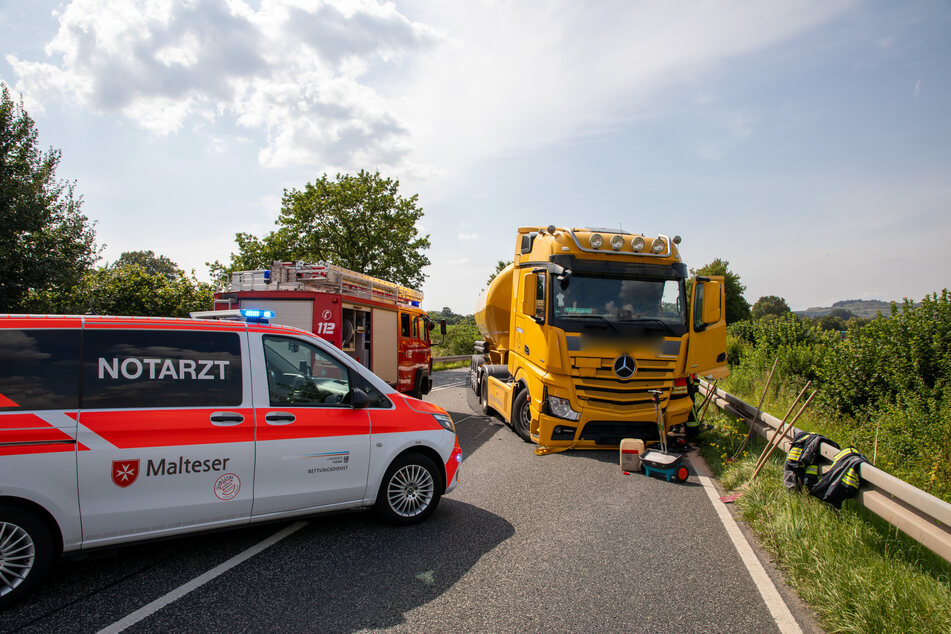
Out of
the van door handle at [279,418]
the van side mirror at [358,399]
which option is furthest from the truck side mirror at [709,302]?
the van door handle at [279,418]

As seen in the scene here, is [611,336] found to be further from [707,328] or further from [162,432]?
[162,432]

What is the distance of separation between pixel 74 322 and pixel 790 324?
1843cm

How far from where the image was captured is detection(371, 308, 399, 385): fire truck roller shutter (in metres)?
11.4

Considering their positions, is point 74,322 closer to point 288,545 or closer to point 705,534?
point 288,545

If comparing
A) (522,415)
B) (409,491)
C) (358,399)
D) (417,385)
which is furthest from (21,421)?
(417,385)

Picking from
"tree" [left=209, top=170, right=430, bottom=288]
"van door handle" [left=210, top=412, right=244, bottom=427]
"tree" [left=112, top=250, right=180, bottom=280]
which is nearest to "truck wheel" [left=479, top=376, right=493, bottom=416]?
"van door handle" [left=210, top=412, right=244, bottom=427]

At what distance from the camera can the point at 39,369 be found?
3.58 m

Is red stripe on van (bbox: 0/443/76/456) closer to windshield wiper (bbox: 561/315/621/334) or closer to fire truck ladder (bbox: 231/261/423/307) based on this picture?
fire truck ladder (bbox: 231/261/423/307)

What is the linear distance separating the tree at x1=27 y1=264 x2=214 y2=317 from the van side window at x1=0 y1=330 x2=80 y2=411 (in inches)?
488

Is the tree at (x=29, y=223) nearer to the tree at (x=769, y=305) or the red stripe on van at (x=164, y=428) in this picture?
the red stripe on van at (x=164, y=428)

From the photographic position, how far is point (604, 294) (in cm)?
816

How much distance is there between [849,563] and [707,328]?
15.7ft

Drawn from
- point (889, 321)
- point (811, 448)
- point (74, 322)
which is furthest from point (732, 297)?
point (74, 322)

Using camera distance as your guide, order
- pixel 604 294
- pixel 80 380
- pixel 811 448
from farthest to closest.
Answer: pixel 604 294
pixel 811 448
pixel 80 380
